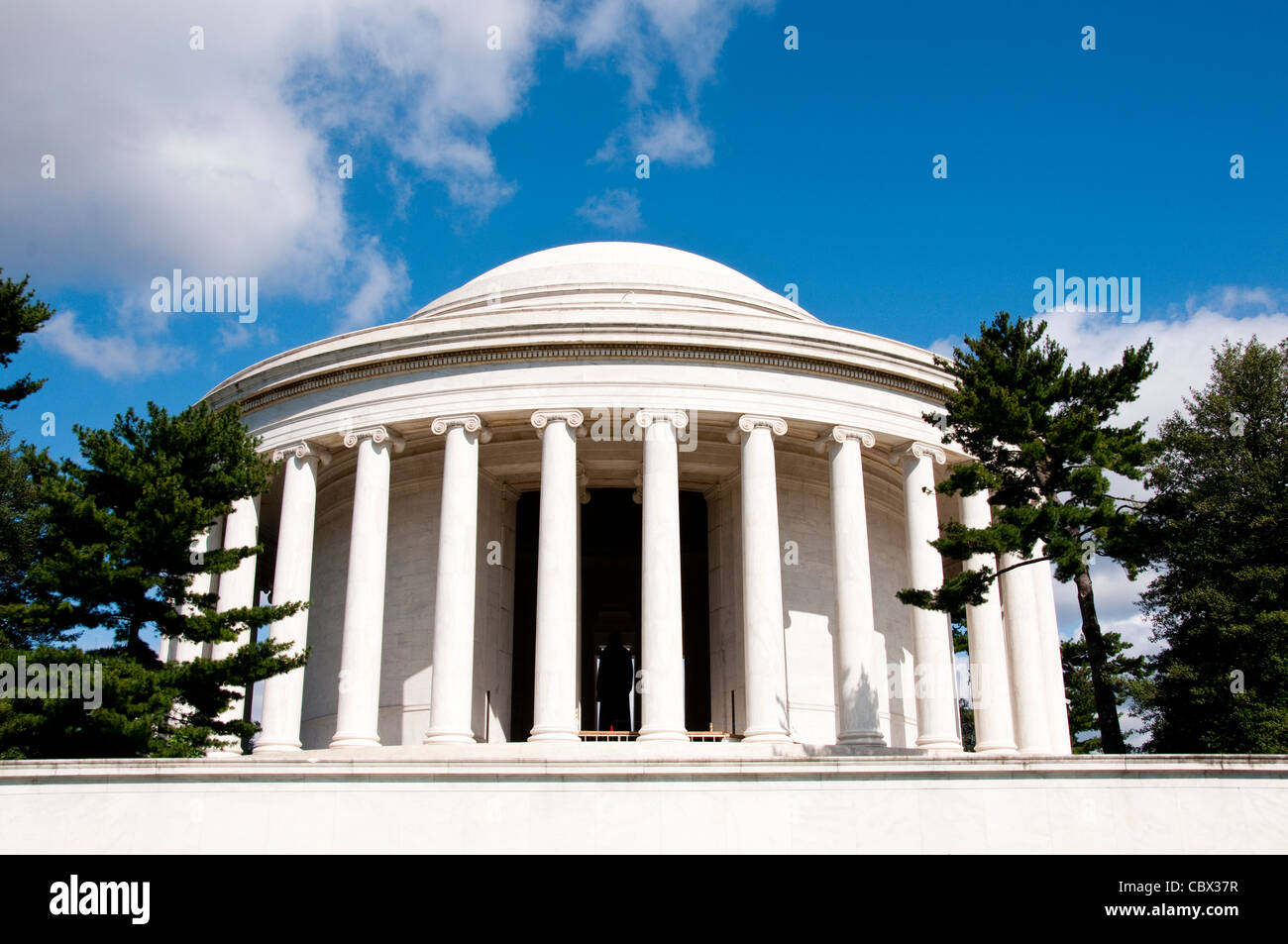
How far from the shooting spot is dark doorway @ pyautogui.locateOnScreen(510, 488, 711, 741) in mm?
58312

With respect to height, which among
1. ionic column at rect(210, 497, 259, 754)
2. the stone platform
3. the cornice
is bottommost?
the stone platform

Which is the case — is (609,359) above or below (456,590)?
above

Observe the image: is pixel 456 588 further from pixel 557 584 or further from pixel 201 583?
pixel 201 583

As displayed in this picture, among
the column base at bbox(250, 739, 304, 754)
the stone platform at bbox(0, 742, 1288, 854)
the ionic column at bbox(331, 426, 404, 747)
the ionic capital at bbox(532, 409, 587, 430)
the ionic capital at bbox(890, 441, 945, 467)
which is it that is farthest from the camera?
the ionic capital at bbox(890, 441, 945, 467)

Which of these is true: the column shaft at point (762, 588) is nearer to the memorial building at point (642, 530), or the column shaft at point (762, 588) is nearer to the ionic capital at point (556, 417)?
the memorial building at point (642, 530)

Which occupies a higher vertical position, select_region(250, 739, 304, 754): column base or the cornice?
the cornice

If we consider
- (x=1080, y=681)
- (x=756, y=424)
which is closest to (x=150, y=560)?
(x=756, y=424)

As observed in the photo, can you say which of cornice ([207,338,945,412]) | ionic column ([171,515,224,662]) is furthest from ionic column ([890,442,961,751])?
ionic column ([171,515,224,662])

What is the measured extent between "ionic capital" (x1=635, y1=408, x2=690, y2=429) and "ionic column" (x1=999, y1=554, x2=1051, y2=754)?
15113 mm

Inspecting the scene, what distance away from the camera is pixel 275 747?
137 ft

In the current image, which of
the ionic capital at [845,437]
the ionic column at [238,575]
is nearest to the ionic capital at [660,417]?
the ionic capital at [845,437]

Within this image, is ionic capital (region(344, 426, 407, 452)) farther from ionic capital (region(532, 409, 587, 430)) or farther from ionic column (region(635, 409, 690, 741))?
ionic column (region(635, 409, 690, 741))

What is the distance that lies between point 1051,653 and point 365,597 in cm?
2983
